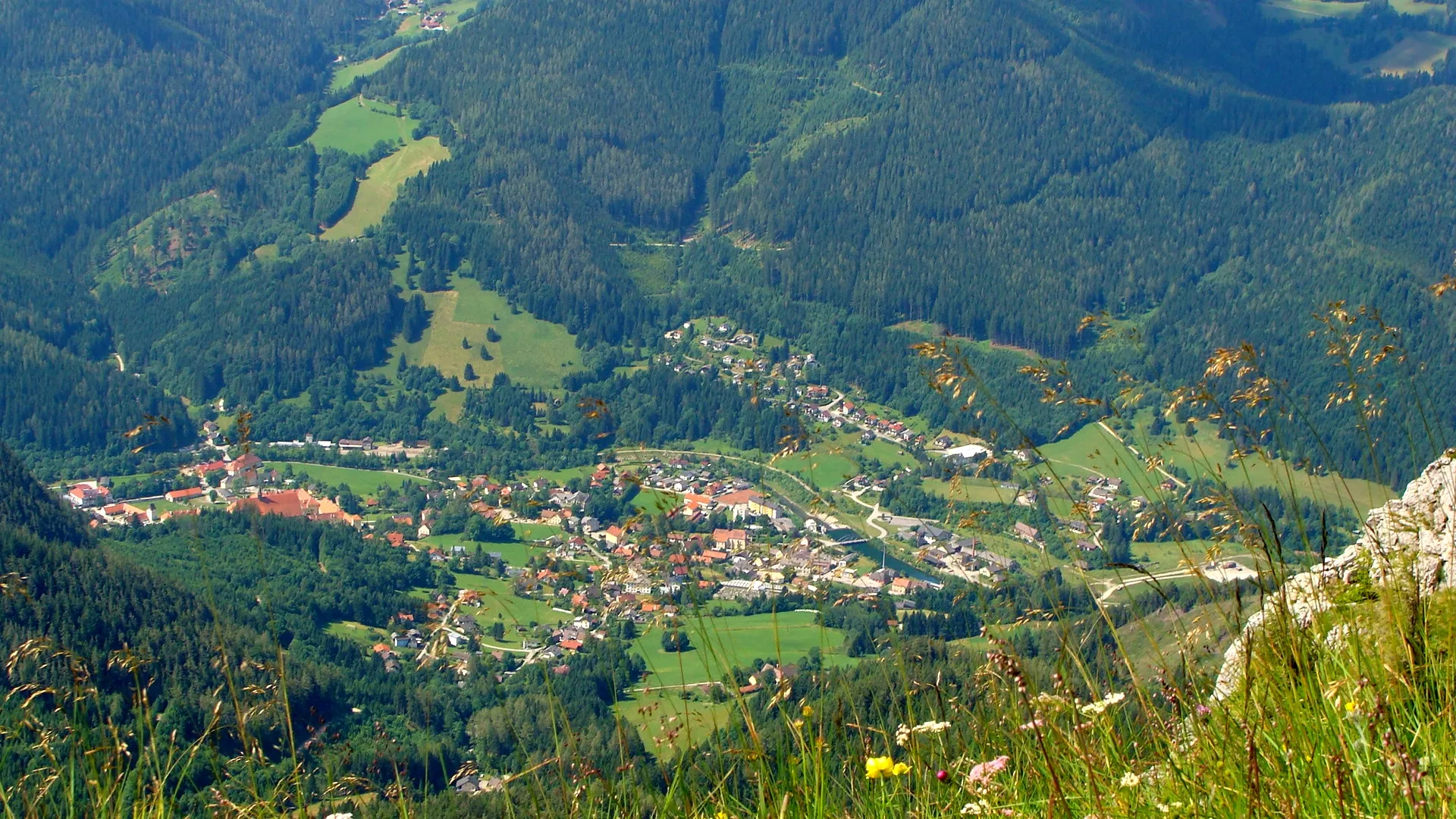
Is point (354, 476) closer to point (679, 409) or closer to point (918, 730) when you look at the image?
point (679, 409)

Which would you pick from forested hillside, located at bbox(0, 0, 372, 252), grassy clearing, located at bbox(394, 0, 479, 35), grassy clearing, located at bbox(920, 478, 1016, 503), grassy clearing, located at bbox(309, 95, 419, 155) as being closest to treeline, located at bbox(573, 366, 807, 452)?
grassy clearing, located at bbox(920, 478, 1016, 503)

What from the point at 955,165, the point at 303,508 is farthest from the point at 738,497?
the point at 955,165

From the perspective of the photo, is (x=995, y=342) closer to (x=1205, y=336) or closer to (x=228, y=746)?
(x=1205, y=336)

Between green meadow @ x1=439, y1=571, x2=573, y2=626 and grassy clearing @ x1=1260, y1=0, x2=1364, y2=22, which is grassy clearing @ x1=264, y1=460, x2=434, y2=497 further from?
grassy clearing @ x1=1260, y1=0, x2=1364, y2=22

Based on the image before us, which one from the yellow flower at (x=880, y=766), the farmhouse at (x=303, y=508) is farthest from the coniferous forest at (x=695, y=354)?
the farmhouse at (x=303, y=508)

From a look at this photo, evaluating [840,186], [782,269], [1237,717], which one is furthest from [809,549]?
[840,186]
